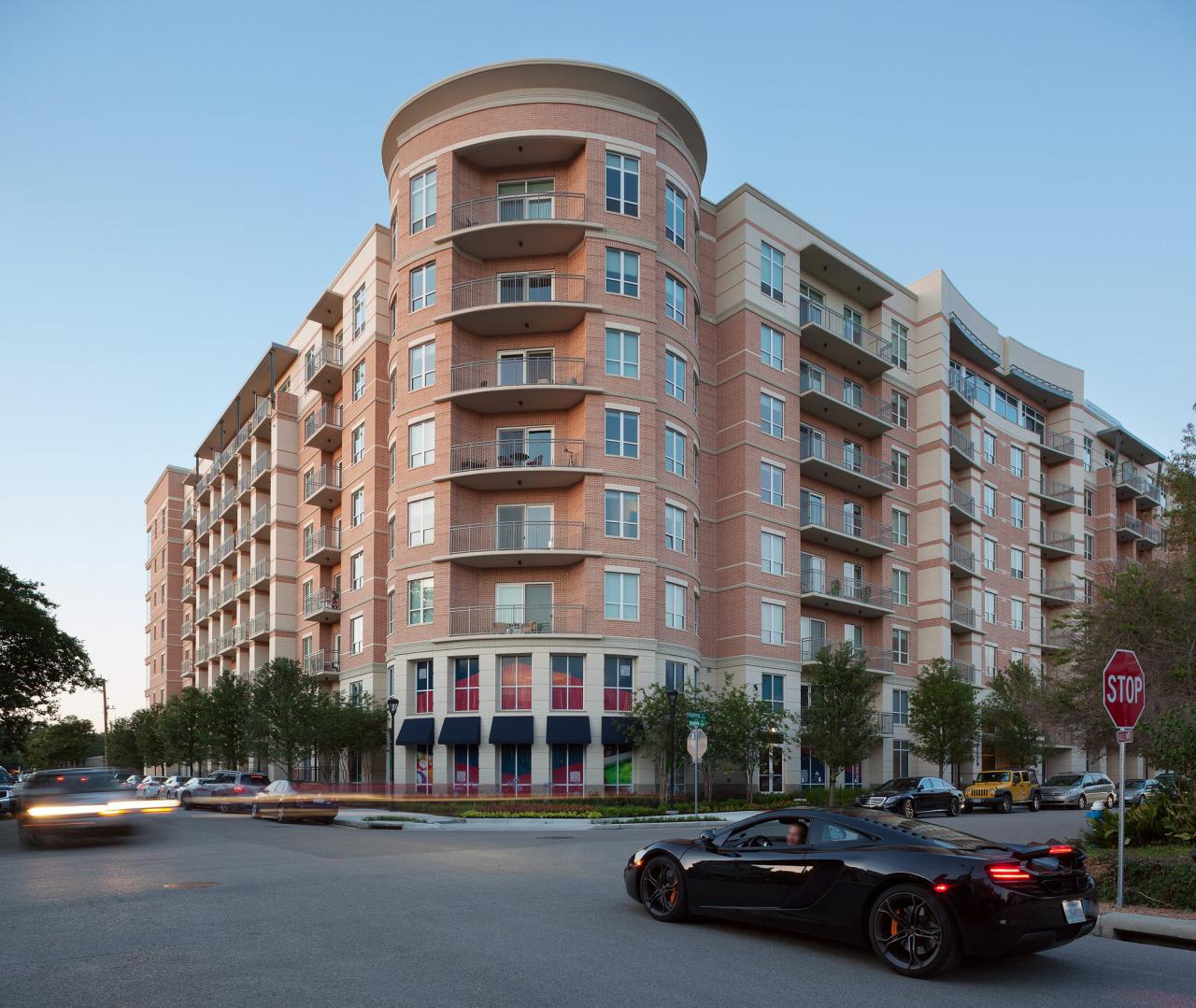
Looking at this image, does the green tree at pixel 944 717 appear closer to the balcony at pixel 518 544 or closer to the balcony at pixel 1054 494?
the balcony at pixel 518 544

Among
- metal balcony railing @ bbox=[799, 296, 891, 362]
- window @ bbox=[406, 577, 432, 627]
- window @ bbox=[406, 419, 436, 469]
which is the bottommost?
window @ bbox=[406, 577, 432, 627]

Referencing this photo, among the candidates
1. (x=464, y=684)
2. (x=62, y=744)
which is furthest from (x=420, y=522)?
(x=62, y=744)

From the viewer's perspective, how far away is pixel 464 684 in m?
36.2

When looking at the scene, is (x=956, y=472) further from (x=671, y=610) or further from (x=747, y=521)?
(x=671, y=610)

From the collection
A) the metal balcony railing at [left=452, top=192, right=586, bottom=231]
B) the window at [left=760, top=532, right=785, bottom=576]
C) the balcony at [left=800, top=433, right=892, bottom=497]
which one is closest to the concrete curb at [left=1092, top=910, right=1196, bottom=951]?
the metal balcony railing at [left=452, top=192, right=586, bottom=231]

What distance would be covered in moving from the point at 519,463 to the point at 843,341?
57.7ft

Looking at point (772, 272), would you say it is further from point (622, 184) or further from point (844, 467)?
point (844, 467)

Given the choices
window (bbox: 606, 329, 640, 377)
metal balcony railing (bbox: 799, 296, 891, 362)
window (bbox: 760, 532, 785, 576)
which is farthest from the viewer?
metal balcony railing (bbox: 799, 296, 891, 362)

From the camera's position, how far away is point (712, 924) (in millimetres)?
10492

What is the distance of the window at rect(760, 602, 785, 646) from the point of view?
42125 mm

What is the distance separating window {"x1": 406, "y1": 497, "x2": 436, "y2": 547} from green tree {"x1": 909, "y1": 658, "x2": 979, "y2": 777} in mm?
22793

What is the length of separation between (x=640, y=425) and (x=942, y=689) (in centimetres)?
1847

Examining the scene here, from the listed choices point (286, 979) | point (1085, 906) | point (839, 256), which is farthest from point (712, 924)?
point (839, 256)

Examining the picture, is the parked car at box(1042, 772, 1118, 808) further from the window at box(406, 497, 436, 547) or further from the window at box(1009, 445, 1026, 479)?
the window at box(406, 497, 436, 547)
